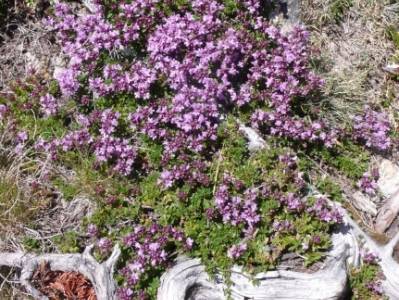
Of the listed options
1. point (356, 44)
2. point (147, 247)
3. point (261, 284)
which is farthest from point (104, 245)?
point (356, 44)

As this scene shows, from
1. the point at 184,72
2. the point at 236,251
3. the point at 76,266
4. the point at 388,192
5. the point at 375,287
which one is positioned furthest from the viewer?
the point at 388,192

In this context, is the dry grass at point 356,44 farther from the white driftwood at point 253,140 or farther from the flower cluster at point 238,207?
the flower cluster at point 238,207

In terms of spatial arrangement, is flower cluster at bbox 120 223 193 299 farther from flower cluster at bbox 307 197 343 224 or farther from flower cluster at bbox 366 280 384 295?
flower cluster at bbox 366 280 384 295

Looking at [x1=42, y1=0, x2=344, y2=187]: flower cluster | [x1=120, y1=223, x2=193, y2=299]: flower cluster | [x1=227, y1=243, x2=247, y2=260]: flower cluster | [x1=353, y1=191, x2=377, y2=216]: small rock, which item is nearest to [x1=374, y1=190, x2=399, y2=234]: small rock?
[x1=353, y1=191, x2=377, y2=216]: small rock

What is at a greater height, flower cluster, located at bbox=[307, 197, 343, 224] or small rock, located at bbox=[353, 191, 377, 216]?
flower cluster, located at bbox=[307, 197, 343, 224]

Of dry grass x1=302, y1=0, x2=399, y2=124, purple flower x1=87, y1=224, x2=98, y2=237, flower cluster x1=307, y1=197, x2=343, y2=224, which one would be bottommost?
flower cluster x1=307, y1=197, x2=343, y2=224

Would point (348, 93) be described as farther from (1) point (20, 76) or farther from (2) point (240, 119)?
(1) point (20, 76)

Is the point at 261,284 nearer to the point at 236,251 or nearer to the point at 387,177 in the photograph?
the point at 236,251
